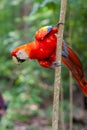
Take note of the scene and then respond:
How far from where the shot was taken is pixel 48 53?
1073 mm

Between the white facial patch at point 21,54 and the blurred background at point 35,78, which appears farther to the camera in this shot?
the blurred background at point 35,78

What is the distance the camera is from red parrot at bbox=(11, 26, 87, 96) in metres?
1.03

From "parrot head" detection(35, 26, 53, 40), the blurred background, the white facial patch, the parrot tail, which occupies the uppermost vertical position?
the blurred background

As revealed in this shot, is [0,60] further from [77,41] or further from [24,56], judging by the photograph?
[24,56]

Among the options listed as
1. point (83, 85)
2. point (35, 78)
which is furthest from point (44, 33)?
point (35, 78)

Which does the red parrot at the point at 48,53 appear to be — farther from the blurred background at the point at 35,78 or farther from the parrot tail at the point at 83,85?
the blurred background at the point at 35,78

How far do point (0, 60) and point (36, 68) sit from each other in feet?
1.71

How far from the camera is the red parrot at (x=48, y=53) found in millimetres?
1025

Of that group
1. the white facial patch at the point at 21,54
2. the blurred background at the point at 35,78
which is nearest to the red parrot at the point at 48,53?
the white facial patch at the point at 21,54

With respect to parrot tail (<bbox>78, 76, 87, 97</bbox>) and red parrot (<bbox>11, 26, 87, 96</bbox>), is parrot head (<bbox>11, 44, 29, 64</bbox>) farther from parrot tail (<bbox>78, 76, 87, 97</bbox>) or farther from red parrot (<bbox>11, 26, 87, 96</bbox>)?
parrot tail (<bbox>78, 76, 87, 97</bbox>)

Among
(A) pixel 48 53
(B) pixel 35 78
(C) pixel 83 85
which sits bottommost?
(C) pixel 83 85

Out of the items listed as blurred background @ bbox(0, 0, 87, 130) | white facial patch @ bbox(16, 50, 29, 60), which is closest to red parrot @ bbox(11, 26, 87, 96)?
white facial patch @ bbox(16, 50, 29, 60)

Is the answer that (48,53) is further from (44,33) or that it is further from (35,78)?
(35,78)

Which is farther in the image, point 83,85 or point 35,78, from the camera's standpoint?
Answer: point 35,78
